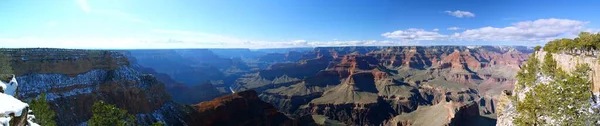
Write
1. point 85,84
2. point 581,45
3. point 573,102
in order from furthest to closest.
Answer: point 85,84 < point 581,45 < point 573,102

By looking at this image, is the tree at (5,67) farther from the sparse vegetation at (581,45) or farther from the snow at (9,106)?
the sparse vegetation at (581,45)

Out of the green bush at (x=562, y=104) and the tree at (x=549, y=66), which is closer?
the green bush at (x=562, y=104)

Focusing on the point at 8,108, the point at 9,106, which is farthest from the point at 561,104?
the point at 9,106

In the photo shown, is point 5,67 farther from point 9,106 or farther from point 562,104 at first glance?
point 562,104

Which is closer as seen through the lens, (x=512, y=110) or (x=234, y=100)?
(x=512, y=110)

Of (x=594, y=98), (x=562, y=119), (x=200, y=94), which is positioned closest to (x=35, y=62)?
(x=562, y=119)

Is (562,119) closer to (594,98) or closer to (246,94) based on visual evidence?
(594,98)

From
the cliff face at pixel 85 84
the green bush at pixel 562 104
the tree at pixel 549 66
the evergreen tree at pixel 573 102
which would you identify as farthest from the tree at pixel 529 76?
the cliff face at pixel 85 84

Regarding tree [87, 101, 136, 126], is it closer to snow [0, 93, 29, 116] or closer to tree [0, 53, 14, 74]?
snow [0, 93, 29, 116]
